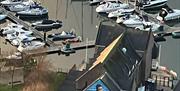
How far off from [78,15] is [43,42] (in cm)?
413

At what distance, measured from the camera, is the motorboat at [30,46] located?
14.4 meters

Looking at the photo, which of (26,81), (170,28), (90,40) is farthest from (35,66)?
(170,28)

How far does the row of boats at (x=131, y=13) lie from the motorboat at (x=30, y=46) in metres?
3.46

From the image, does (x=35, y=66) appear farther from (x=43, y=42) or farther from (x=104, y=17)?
(x=104, y=17)

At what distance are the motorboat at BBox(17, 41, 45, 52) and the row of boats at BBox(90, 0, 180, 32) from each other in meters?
3.46

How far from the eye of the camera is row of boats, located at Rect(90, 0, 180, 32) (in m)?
16.5

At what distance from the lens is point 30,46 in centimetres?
1458

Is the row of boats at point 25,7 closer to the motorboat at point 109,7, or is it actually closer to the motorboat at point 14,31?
the motorboat at point 14,31

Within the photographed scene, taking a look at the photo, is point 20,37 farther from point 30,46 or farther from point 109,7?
point 109,7

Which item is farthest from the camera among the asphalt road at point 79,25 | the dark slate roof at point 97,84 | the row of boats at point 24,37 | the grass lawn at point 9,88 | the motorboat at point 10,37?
the motorboat at point 10,37

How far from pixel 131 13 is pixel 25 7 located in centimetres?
436

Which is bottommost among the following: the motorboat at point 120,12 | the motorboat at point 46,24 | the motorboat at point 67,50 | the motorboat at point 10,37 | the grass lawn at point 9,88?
the motorboat at point 67,50

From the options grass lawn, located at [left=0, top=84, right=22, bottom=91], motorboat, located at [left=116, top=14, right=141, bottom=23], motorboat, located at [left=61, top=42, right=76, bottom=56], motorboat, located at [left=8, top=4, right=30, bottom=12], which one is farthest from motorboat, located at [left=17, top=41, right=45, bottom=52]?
motorboat, located at [left=8, top=4, right=30, bottom=12]

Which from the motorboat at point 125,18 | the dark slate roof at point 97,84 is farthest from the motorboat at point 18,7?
the dark slate roof at point 97,84
